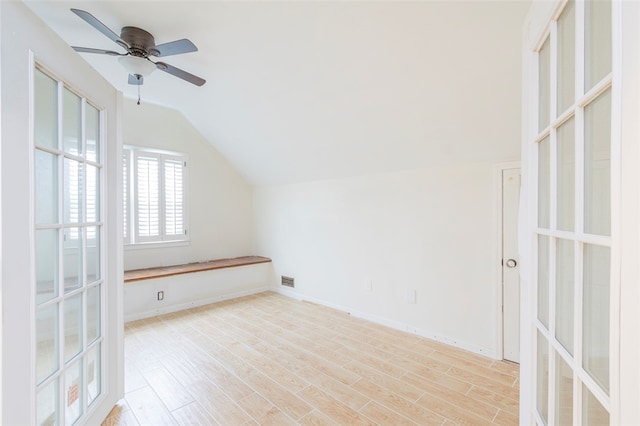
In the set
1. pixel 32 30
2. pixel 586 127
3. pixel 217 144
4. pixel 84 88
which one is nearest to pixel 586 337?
pixel 586 127

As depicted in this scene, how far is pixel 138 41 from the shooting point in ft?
6.59

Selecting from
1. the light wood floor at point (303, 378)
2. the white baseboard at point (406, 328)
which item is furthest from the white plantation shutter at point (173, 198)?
the white baseboard at point (406, 328)

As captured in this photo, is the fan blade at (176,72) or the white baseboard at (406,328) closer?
the fan blade at (176,72)

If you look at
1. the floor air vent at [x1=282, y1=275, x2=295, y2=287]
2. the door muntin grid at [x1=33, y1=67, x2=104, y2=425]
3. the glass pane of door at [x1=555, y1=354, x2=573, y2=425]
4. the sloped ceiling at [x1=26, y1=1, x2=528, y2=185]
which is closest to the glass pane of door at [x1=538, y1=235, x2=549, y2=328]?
the glass pane of door at [x1=555, y1=354, x2=573, y2=425]

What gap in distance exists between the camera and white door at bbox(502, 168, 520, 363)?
245cm

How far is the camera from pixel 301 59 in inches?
89.4

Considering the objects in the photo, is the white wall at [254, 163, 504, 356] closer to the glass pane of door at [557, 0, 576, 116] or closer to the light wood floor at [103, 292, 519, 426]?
the light wood floor at [103, 292, 519, 426]

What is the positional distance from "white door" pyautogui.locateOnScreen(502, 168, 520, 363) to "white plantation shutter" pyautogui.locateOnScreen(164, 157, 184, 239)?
4107 mm

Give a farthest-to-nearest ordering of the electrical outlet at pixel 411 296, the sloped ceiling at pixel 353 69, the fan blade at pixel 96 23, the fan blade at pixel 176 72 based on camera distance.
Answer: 1. the electrical outlet at pixel 411 296
2. the fan blade at pixel 176 72
3. the sloped ceiling at pixel 353 69
4. the fan blade at pixel 96 23

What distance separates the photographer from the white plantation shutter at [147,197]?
3885 mm

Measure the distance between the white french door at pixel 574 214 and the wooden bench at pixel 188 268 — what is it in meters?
3.74

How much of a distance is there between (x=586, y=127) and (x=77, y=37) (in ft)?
10.3

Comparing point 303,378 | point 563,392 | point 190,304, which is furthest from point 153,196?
point 563,392

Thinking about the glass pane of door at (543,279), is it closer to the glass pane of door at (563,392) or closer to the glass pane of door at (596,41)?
the glass pane of door at (563,392)
